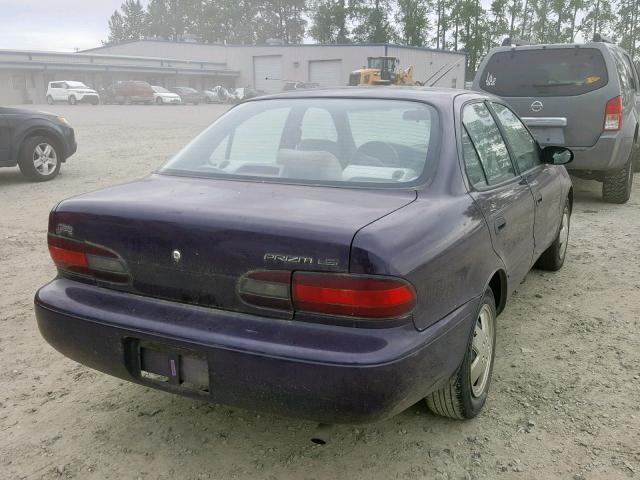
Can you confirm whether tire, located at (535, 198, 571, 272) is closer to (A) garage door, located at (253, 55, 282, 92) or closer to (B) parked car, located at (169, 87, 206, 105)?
(B) parked car, located at (169, 87, 206, 105)

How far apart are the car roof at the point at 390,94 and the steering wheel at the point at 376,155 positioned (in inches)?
14.3

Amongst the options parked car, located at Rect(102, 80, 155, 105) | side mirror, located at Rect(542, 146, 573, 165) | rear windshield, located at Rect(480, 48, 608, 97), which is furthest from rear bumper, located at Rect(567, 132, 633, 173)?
parked car, located at Rect(102, 80, 155, 105)

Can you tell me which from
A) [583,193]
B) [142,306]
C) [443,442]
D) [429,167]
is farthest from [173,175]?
[583,193]

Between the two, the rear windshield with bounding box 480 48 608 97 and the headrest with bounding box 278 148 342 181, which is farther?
the rear windshield with bounding box 480 48 608 97

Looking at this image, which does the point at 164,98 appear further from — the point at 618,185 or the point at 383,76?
the point at 618,185

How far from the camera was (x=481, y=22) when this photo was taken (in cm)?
6412

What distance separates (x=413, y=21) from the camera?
221ft

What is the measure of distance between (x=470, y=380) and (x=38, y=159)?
855cm

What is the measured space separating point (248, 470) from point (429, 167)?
151cm

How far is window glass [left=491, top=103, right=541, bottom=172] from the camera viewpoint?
371 cm

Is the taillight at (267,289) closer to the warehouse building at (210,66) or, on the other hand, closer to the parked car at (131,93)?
the warehouse building at (210,66)

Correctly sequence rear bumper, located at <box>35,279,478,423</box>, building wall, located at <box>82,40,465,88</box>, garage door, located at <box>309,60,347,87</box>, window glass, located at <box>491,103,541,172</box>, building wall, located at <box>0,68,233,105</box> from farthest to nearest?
garage door, located at <box>309,60,347,87</box> < building wall, located at <box>82,40,465,88</box> < building wall, located at <box>0,68,233,105</box> < window glass, located at <box>491,103,541,172</box> < rear bumper, located at <box>35,279,478,423</box>

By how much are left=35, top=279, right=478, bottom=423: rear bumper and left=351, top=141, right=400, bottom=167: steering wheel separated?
2.58 ft

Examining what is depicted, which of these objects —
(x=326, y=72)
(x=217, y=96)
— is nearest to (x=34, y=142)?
(x=217, y=96)
